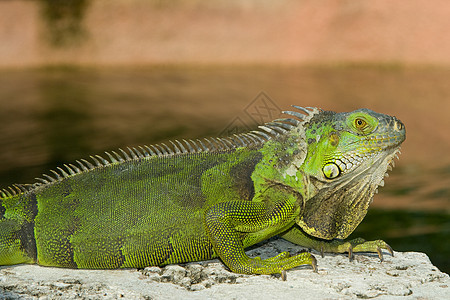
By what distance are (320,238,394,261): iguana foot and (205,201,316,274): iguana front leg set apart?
536 millimetres

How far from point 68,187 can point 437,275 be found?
3061 millimetres

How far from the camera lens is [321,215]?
4.46 metres

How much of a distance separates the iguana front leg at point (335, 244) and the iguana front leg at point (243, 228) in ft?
1.75

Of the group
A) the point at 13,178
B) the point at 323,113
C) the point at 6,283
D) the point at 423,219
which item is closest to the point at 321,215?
the point at 323,113

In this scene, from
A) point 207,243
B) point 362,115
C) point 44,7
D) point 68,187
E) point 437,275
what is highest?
point 44,7

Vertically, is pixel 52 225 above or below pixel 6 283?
above

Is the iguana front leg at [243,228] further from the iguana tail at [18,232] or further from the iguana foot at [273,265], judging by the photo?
the iguana tail at [18,232]

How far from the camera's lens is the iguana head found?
13.9ft

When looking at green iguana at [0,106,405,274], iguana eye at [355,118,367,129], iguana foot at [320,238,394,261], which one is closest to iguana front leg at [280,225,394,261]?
iguana foot at [320,238,394,261]

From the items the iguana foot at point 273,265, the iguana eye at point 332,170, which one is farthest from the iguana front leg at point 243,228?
the iguana eye at point 332,170

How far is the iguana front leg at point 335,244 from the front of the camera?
4.75 metres

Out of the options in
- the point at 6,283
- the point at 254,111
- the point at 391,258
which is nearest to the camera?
the point at 6,283

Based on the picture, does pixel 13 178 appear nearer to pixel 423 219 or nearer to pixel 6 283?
pixel 6 283

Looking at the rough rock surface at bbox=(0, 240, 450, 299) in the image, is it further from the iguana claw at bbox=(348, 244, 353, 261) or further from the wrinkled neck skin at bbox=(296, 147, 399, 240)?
the wrinkled neck skin at bbox=(296, 147, 399, 240)
